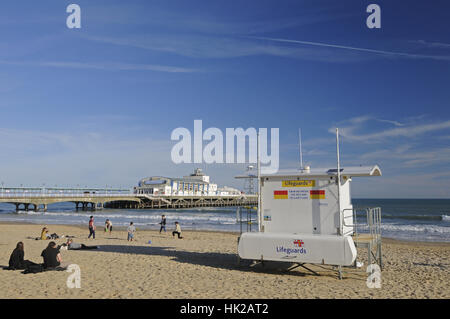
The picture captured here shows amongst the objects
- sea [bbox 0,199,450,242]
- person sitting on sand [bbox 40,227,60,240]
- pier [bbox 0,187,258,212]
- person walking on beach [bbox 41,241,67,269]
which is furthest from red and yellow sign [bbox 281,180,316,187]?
pier [bbox 0,187,258,212]

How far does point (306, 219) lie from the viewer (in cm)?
1066

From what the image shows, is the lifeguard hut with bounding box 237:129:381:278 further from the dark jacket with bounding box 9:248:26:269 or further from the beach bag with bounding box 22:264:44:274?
the dark jacket with bounding box 9:248:26:269

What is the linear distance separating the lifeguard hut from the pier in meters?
46.7

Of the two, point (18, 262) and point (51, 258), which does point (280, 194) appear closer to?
point (51, 258)

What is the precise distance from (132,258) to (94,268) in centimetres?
229

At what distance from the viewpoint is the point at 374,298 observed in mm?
8172

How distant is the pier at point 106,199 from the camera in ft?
204

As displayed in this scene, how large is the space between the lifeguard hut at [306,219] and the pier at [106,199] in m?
46.7

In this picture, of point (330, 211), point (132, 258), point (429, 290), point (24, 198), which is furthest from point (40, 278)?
point (24, 198)

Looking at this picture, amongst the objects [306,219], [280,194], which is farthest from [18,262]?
[306,219]

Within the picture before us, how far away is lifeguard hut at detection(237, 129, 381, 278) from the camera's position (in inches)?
386

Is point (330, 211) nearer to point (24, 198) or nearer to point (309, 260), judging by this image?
point (309, 260)

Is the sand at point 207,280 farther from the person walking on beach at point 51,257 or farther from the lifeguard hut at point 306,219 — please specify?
the lifeguard hut at point 306,219

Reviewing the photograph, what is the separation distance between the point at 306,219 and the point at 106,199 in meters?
66.2
